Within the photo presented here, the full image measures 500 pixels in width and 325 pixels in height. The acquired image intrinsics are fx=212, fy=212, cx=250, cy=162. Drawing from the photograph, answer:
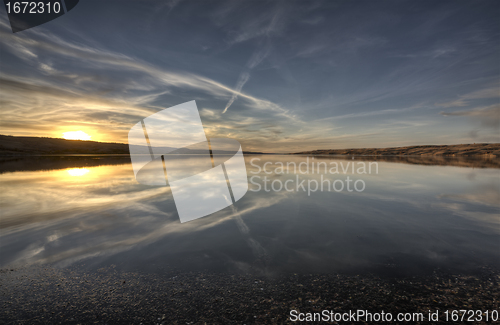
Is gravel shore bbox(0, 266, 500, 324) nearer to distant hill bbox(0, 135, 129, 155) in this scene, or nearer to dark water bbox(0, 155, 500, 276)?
dark water bbox(0, 155, 500, 276)

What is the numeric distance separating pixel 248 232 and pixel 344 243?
9.08 feet

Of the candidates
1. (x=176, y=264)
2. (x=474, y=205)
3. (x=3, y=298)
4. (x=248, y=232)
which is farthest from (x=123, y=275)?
(x=474, y=205)

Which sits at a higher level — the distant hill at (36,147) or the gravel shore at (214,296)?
the distant hill at (36,147)

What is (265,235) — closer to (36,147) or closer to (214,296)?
(214,296)

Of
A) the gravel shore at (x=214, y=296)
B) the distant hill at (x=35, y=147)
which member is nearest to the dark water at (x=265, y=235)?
the gravel shore at (x=214, y=296)

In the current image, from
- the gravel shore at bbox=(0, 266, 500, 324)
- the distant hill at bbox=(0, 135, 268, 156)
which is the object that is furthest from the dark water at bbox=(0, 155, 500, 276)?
the distant hill at bbox=(0, 135, 268, 156)

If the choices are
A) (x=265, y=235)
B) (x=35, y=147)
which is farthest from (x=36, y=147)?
(x=265, y=235)

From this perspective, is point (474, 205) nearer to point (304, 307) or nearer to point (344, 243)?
point (344, 243)

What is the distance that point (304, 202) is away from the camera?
1034cm

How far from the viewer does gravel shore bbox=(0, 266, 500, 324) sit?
332 cm

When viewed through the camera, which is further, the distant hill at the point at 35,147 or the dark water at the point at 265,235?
the distant hill at the point at 35,147

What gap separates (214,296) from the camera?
12.3 ft

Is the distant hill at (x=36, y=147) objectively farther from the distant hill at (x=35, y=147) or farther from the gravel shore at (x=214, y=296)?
the gravel shore at (x=214, y=296)

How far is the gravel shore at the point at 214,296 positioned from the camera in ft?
10.9
